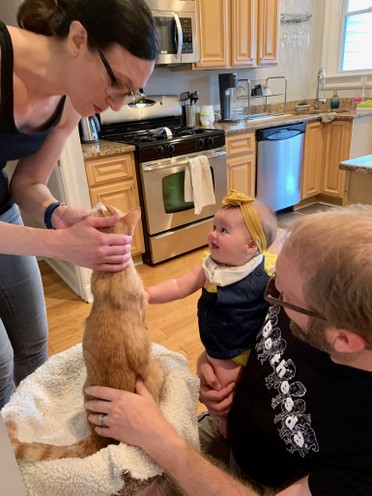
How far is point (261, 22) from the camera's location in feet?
12.5

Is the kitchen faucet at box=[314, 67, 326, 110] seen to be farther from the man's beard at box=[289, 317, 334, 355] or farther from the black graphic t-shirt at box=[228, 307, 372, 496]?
the man's beard at box=[289, 317, 334, 355]

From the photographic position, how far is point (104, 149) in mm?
2701

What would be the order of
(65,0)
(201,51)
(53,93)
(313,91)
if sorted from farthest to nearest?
(313,91), (201,51), (53,93), (65,0)

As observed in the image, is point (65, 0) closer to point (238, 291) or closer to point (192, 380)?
point (238, 291)

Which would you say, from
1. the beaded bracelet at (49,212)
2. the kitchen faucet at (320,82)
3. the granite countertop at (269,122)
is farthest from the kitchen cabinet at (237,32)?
the beaded bracelet at (49,212)

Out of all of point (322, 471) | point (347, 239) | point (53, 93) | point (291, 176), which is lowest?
point (291, 176)

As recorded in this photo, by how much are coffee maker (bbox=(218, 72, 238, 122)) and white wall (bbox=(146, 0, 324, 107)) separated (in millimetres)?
202

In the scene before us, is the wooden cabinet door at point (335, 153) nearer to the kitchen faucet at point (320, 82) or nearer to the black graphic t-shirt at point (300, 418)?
the kitchen faucet at point (320, 82)

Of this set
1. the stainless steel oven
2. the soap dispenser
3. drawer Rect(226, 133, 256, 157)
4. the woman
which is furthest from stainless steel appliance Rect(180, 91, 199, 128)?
the woman

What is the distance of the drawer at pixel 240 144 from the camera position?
11.4ft

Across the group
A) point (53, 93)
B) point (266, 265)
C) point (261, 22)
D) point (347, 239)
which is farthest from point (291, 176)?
point (347, 239)

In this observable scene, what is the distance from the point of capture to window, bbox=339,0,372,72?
14.6 ft

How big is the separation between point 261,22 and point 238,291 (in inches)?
145

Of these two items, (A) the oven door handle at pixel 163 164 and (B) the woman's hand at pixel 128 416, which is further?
(A) the oven door handle at pixel 163 164
